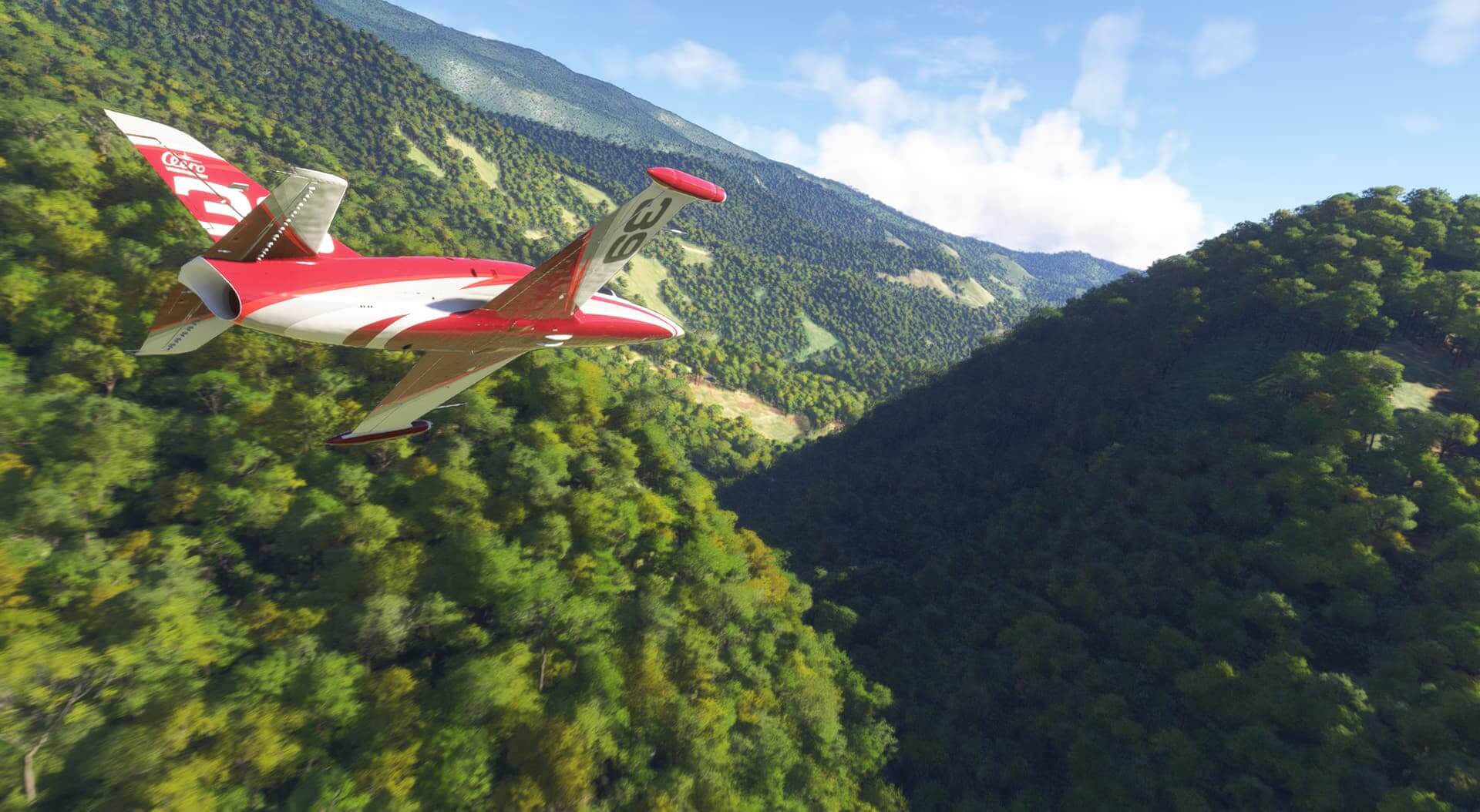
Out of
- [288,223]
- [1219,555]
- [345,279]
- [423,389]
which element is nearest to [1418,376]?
[1219,555]

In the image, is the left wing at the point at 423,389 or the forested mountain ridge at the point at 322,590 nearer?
the left wing at the point at 423,389

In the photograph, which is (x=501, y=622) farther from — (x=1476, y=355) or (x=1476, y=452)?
(x=1476, y=355)

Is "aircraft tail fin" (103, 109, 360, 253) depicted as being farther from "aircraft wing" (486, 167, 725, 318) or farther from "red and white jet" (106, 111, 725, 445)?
"aircraft wing" (486, 167, 725, 318)

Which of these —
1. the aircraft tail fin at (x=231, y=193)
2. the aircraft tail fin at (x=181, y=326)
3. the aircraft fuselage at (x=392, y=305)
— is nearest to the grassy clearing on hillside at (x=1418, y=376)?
the aircraft fuselage at (x=392, y=305)

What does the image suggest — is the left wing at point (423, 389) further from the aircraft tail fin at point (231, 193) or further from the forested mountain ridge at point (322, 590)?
the forested mountain ridge at point (322, 590)

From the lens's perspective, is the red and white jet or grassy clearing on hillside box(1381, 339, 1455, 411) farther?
grassy clearing on hillside box(1381, 339, 1455, 411)

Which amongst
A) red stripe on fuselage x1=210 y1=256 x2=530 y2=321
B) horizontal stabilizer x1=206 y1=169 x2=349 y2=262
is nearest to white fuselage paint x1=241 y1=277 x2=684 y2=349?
red stripe on fuselage x1=210 y1=256 x2=530 y2=321

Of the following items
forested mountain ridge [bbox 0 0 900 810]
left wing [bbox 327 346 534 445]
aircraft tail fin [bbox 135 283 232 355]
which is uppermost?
aircraft tail fin [bbox 135 283 232 355]
